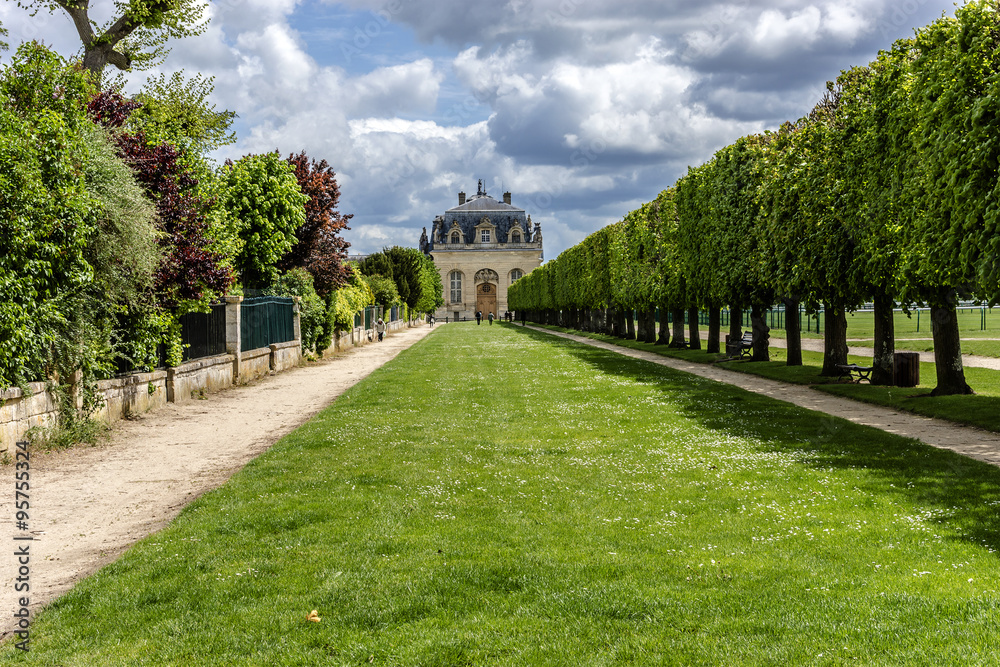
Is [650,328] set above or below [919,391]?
above

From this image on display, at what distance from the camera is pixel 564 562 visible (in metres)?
5.55

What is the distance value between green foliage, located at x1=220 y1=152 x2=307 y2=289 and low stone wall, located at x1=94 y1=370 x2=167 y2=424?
8.36 metres

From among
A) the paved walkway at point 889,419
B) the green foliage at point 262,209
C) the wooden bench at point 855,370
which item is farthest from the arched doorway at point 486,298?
the wooden bench at point 855,370

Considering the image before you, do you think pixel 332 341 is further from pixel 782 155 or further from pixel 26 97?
pixel 26 97

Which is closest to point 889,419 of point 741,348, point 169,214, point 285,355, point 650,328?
point 169,214

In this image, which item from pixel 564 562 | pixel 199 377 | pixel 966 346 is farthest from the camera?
pixel 966 346

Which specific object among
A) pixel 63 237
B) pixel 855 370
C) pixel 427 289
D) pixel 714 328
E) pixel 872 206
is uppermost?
pixel 427 289

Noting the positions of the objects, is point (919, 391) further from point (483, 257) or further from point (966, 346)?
point (483, 257)

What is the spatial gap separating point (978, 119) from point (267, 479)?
1062cm

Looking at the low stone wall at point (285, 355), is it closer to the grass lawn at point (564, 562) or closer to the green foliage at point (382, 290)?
the grass lawn at point (564, 562)

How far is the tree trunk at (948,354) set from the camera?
1485cm

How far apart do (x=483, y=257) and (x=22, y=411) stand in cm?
11922

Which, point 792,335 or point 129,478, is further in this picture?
point 792,335

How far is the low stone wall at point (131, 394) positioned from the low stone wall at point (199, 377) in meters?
0.29
